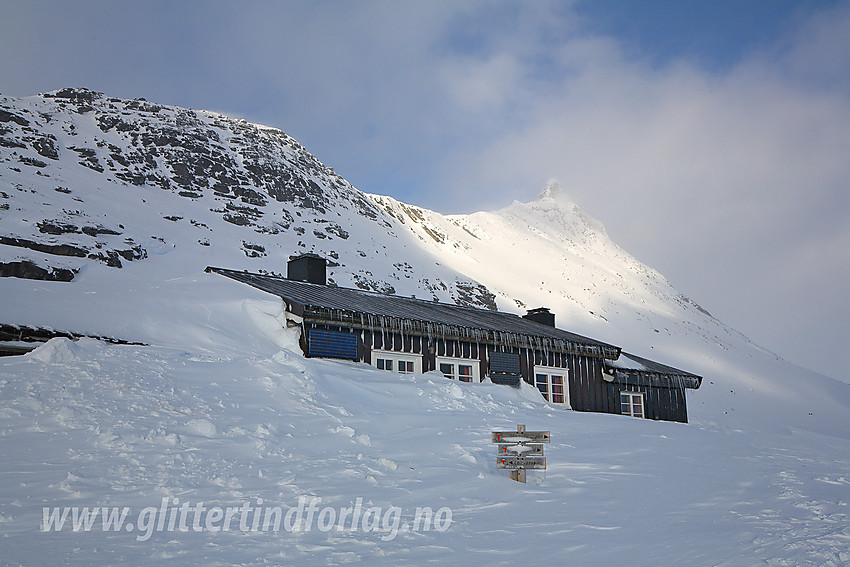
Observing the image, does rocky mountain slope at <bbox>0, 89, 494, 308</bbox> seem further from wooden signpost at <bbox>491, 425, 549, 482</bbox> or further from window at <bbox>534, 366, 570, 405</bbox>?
wooden signpost at <bbox>491, 425, 549, 482</bbox>

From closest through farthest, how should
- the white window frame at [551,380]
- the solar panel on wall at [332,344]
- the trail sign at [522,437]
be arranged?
1. the trail sign at [522,437]
2. the solar panel on wall at [332,344]
3. the white window frame at [551,380]

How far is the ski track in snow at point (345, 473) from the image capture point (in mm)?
Result: 5465

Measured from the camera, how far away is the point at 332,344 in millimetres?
15266

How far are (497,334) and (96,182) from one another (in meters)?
46.7

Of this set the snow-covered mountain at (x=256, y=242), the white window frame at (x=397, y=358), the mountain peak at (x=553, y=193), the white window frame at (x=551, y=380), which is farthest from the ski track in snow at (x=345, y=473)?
the mountain peak at (x=553, y=193)

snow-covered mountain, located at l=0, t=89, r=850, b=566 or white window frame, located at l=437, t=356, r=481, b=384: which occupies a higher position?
white window frame, located at l=437, t=356, r=481, b=384

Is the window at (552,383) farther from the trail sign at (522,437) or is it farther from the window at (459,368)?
the trail sign at (522,437)

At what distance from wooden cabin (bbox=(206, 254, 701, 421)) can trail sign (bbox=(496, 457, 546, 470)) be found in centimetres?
753

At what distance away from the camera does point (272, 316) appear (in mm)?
15109

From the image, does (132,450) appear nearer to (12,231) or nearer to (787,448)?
(787,448)

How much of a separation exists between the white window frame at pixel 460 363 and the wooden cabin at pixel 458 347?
0.09ft

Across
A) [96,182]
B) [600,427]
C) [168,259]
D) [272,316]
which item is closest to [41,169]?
[96,182]

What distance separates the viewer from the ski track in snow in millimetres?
5465

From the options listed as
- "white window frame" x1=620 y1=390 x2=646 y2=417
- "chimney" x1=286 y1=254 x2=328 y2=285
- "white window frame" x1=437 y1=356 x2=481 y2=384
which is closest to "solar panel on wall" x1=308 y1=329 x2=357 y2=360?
"white window frame" x1=437 y1=356 x2=481 y2=384
